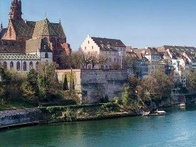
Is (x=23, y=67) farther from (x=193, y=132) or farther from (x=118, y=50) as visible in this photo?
(x=193, y=132)

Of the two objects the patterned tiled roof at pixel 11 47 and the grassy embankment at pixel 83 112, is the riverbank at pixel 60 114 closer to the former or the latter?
the grassy embankment at pixel 83 112

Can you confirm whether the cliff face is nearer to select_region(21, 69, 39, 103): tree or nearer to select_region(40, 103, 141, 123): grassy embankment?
select_region(40, 103, 141, 123): grassy embankment

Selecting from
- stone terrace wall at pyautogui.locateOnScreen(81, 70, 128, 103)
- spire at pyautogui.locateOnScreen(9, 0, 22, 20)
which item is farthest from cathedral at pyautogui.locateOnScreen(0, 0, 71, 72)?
stone terrace wall at pyautogui.locateOnScreen(81, 70, 128, 103)

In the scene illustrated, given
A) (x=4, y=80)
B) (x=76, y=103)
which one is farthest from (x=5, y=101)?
(x=76, y=103)

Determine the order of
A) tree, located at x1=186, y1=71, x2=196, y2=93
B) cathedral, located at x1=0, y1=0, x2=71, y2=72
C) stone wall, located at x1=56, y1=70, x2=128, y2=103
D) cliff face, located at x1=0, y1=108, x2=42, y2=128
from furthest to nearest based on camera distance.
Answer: tree, located at x1=186, y1=71, x2=196, y2=93 → cathedral, located at x1=0, y1=0, x2=71, y2=72 → stone wall, located at x1=56, y1=70, x2=128, y2=103 → cliff face, located at x1=0, y1=108, x2=42, y2=128

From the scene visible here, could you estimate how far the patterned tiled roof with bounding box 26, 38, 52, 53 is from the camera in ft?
213

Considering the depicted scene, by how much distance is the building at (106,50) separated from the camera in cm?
7309

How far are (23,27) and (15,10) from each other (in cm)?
577

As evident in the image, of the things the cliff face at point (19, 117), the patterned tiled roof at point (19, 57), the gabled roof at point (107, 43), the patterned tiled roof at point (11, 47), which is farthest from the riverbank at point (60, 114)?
the gabled roof at point (107, 43)

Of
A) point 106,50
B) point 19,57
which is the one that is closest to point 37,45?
point 19,57

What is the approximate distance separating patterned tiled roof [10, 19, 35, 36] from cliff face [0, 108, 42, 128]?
2291cm

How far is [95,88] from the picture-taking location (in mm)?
61469

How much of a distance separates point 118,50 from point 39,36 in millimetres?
16447

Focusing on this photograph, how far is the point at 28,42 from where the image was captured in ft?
224
